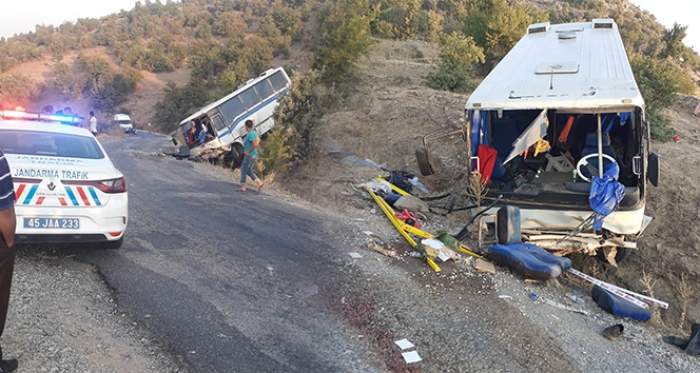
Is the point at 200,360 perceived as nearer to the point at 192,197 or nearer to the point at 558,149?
the point at 192,197

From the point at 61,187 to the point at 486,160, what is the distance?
611cm

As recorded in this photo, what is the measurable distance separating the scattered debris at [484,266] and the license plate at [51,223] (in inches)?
188

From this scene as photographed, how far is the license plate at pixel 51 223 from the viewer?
498cm

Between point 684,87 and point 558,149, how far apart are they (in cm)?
1164

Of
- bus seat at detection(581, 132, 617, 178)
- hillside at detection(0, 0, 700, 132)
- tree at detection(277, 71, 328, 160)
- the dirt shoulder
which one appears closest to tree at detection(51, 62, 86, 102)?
hillside at detection(0, 0, 700, 132)

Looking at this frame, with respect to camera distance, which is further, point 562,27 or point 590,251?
point 562,27

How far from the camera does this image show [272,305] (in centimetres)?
500

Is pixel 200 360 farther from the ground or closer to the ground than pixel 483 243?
farther from the ground

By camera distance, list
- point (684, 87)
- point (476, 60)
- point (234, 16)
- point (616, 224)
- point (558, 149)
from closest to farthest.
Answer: point (616, 224) < point (558, 149) < point (684, 87) < point (476, 60) < point (234, 16)

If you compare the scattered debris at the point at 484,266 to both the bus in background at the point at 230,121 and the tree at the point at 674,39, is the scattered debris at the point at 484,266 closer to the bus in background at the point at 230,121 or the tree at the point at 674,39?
the bus in background at the point at 230,121

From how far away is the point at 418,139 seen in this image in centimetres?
1474

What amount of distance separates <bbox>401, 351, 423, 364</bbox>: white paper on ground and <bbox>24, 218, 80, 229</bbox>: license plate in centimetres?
360

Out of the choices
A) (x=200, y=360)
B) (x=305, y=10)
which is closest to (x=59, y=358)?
(x=200, y=360)

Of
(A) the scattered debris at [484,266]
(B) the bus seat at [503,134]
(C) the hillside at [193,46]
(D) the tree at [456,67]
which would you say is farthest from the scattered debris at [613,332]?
(C) the hillside at [193,46]
